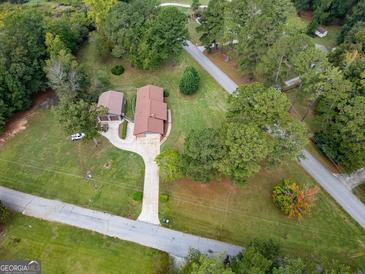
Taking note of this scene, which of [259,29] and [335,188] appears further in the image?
[259,29]

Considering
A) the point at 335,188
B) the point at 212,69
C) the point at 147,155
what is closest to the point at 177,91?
the point at 212,69

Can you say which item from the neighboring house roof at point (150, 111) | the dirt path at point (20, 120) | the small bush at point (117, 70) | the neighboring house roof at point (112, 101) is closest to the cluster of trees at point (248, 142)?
the neighboring house roof at point (150, 111)

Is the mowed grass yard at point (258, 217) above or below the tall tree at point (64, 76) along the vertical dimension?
below

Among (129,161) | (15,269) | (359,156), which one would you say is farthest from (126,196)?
(359,156)

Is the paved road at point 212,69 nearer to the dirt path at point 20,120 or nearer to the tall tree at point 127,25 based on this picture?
the tall tree at point 127,25

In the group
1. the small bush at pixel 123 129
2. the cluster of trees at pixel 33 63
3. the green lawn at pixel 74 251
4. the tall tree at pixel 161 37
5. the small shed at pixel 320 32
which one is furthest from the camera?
the small shed at pixel 320 32

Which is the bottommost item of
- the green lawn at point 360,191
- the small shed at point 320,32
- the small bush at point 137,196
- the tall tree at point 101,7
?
the small bush at point 137,196

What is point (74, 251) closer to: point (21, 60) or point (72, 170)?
point (72, 170)

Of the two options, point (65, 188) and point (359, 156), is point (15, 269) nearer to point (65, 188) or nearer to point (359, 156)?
point (65, 188)
